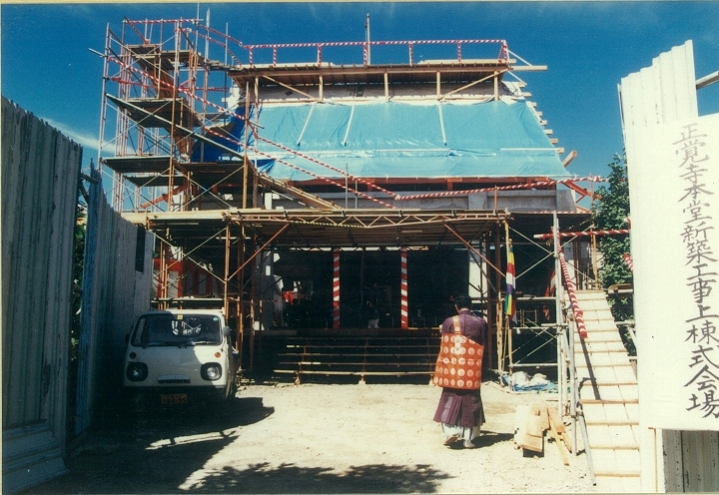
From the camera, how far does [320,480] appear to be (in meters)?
5.86

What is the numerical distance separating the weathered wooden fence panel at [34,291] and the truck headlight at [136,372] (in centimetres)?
226

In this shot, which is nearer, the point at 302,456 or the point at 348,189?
the point at 302,456

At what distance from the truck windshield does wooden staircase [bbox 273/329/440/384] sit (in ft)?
15.1

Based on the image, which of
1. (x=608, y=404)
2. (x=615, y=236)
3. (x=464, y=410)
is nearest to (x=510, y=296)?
(x=615, y=236)

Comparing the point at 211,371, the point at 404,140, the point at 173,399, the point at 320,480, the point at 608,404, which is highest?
the point at 404,140

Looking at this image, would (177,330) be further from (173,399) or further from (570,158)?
(570,158)

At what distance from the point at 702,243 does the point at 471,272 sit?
1554cm

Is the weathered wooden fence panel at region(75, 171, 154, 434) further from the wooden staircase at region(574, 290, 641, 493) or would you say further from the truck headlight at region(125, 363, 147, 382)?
the wooden staircase at region(574, 290, 641, 493)

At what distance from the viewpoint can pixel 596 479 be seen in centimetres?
572

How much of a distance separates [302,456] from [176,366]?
9.43 feet

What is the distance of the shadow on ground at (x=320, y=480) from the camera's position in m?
5.58

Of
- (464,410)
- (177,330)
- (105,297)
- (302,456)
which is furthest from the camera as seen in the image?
(177,330)

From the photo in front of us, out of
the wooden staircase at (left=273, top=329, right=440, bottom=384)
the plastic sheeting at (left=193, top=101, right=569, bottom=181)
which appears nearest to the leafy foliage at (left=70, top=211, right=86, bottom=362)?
the wooden staircase at (left=273, top=329, right=440, bottom=384)

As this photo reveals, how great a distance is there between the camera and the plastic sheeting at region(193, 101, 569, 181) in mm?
18625
